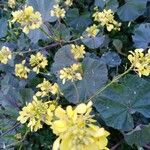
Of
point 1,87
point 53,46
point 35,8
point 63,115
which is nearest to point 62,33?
point 53,46

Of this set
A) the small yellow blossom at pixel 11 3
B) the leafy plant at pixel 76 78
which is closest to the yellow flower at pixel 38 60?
the leafy plant at pixel 76 78

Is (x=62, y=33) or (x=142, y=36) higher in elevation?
(x=62, y=33)

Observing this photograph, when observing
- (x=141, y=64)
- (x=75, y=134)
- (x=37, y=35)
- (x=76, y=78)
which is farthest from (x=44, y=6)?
(x=75, y=134)

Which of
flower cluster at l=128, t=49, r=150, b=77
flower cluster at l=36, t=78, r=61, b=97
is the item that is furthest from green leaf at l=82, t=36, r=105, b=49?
flower cluster at l=128, t=49, r=150, b=77

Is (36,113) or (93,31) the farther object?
(93,31)

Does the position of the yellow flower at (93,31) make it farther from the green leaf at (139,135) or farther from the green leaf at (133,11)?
the green leaf at (139,135)

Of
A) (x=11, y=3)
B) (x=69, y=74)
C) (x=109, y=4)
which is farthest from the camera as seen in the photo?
(x=11, y=3)

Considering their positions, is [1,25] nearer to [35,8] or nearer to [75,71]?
[35,8]

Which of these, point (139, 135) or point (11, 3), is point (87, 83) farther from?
point (11, 3)
